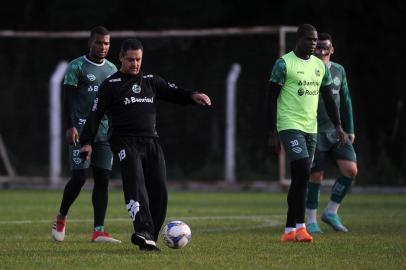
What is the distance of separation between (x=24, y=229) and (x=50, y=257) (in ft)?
11.0

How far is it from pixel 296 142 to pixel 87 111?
7.23 feet

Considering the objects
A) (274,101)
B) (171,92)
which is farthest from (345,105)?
(171,92)

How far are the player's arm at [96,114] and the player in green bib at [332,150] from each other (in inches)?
138

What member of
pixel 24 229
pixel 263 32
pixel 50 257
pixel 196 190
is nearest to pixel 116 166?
pixel 196 190

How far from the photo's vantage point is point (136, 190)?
10016mm

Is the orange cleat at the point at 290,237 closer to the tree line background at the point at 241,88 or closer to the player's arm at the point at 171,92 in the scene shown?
the player's arm at the point at 171,92

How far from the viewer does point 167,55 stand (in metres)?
24.1

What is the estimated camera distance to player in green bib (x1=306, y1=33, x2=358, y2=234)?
42.3 ft

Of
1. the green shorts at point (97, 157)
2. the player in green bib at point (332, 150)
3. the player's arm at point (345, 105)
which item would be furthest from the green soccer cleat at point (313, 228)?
the green shorts at point (97, 157)

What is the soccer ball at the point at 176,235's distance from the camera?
33.1 feet

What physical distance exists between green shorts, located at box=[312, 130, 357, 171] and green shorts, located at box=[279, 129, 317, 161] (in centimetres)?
155

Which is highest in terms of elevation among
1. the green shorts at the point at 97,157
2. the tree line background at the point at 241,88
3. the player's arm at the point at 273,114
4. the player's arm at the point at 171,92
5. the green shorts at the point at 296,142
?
the player's arm at the point at 171,92

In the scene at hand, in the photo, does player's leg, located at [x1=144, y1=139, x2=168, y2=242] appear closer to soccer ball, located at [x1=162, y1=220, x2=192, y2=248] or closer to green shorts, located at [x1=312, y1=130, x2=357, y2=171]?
soccer ball, located at [x1=162, y1=220, x2=192, y2=248]

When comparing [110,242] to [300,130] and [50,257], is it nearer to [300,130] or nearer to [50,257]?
[50,257]
